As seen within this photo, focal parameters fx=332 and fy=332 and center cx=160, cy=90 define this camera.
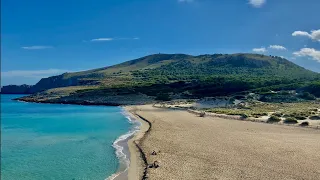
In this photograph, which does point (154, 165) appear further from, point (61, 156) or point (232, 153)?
point (61, 156)

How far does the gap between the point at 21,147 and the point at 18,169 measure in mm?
8661

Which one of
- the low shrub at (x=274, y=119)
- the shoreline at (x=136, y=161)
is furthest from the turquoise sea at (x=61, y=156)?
the low shrub at (x=274, y=119)

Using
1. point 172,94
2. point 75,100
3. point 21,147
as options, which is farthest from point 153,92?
point 21,147

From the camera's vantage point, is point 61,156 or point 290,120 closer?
point 61,156

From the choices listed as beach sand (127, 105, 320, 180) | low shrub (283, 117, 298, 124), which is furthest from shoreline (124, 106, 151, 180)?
low shrub (283, 117, 298, 124)

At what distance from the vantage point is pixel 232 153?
81.9 ft

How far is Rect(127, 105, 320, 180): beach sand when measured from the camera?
1973cm

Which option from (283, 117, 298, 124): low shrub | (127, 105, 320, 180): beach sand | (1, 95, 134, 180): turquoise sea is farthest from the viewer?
(283, 117, 298, 124): low shrub

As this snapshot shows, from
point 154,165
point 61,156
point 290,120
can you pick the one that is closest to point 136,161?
point 154,165

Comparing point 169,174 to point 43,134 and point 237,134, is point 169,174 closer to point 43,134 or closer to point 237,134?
point 237,134

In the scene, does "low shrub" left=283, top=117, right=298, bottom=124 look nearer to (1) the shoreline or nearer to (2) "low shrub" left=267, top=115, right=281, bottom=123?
(2) "low shrub" left=267, top=115, right=281, bottom=123

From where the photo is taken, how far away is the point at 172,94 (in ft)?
351

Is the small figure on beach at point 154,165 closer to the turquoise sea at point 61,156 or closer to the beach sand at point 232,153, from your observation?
the beach sand at point 232,153

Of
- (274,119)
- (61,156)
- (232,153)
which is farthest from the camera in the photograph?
(274,119)
